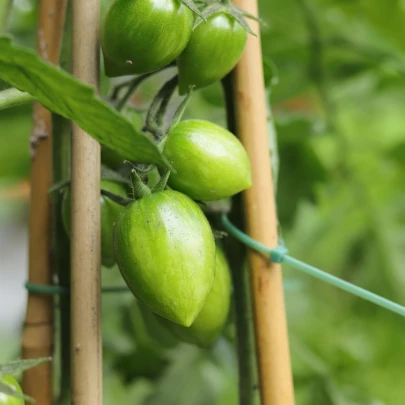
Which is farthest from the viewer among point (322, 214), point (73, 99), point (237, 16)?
point (322, 214)

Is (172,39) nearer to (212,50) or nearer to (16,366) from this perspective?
(212,50)

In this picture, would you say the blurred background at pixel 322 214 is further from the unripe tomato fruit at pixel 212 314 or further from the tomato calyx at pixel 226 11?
the tomato calyx at pixel 226 11

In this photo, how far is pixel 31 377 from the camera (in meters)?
0.50

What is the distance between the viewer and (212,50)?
453mm

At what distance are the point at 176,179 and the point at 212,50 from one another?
10 centimetres

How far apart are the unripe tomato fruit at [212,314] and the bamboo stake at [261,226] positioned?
0.02 metres

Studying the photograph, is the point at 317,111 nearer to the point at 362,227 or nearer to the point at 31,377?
the point at 362,227

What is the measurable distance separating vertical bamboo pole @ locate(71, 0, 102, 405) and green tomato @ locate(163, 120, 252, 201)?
0.20 feet

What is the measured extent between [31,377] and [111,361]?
355 mm

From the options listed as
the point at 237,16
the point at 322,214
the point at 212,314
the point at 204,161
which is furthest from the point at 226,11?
the point at 322,214

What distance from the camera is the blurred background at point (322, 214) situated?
0.82 m

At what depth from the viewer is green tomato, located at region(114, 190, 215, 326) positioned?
392 millimetres

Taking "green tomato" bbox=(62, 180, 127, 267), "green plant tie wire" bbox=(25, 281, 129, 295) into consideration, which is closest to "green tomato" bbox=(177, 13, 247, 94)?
"green tomato" bbox=(62, 180, 127, 267)

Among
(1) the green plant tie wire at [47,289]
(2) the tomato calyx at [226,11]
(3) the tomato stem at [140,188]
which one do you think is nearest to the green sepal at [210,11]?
(2) the tomato calyx at [226,11]
